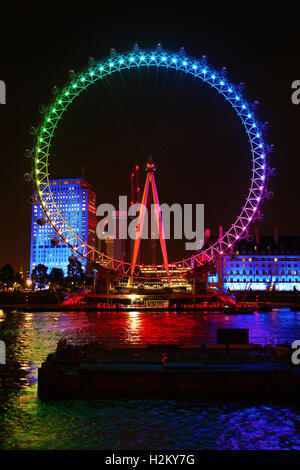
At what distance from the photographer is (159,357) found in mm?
24938

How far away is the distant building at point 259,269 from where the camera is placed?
156 m

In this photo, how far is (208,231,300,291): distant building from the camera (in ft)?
512

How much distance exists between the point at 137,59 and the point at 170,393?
131 feet

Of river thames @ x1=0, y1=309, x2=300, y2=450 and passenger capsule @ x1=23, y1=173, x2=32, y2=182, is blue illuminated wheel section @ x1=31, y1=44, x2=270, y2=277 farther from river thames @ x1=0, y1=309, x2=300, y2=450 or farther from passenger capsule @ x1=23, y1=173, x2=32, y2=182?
river thames @ x1=0, y1=309, x2=300, y2=450

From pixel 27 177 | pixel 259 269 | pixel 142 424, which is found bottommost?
pixel 142 424

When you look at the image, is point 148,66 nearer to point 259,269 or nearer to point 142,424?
point 142,424

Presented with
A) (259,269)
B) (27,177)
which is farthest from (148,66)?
(259,269)

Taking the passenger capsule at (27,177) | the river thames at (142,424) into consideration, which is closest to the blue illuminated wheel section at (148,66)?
the passenger capsule at (27,177)

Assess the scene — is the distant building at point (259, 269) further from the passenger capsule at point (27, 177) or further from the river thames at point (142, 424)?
the river thames at point (142, 424)

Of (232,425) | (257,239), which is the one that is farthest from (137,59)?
(257,239)

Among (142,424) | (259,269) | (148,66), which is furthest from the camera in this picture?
(259,269)

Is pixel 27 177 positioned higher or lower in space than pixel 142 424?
higher

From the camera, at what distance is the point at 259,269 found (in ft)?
515

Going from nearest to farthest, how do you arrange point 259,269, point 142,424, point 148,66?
point 142,424 < point 148,66 < point 259,269
